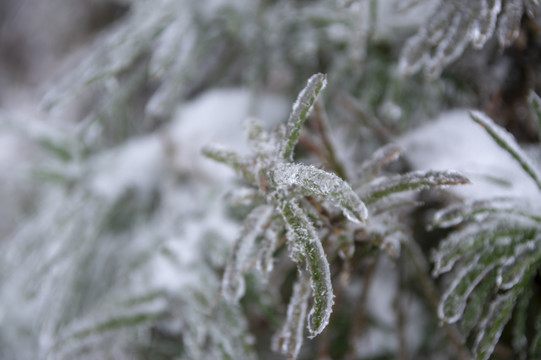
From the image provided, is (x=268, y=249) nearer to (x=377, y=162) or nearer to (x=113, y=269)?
(x=377, y=162)

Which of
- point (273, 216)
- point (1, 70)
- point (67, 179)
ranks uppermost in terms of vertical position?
point (273, 216)

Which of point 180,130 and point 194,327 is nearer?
point 194,327

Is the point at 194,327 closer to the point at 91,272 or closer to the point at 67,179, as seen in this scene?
the point at 91,272

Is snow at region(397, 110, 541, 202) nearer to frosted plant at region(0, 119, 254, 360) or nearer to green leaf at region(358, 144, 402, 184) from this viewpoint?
green leaf at region(358, 144, 402, 184)

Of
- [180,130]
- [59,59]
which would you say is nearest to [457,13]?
[180,130]

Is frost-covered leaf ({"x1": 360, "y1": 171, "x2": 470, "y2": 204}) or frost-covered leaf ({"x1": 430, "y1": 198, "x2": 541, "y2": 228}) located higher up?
frost-covered leaf ({"x1": 360, "y1": 171, "x2": 470, "y2": 204})

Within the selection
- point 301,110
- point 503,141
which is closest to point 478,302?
point 503,141

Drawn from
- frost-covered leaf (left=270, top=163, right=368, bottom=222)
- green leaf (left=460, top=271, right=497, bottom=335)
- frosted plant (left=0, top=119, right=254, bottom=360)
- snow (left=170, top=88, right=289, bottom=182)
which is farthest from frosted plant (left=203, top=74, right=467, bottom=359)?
snow (left=170, top=88, right=289, bottom=182)

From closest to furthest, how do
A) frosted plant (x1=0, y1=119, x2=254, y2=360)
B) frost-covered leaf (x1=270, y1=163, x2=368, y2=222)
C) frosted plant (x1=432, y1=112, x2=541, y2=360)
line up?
frost-covered leaf (x1=270, y1=163, x2=368, y2=222)
frosted plant (x1=432, y1=112, x2=541, y2=360)
frosted plant (x1=0, y1=119, x2=254, y2=360)

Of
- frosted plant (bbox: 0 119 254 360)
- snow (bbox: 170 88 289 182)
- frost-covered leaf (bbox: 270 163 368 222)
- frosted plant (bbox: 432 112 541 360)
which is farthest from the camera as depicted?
snow (bbox: 170 88 289 182)
